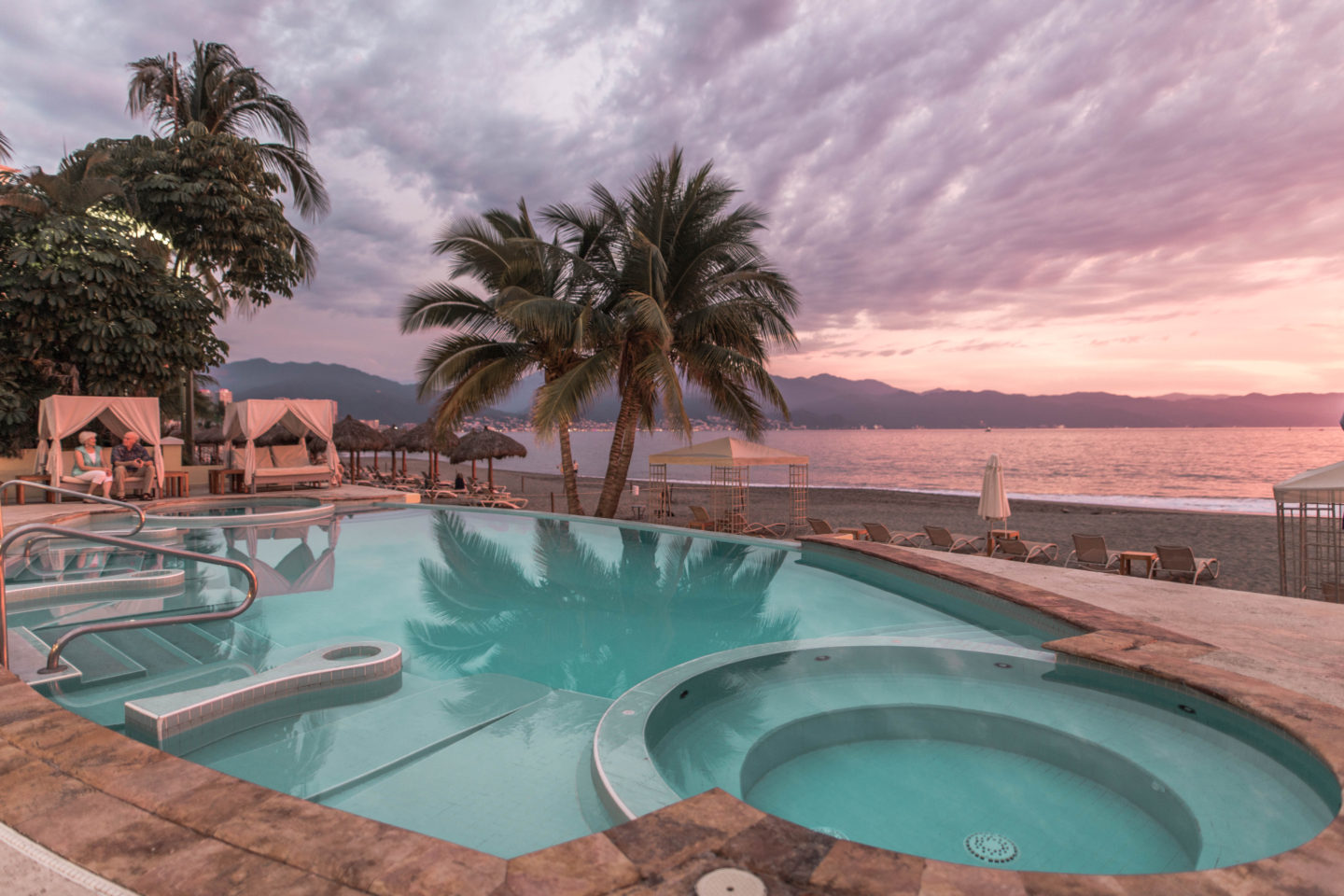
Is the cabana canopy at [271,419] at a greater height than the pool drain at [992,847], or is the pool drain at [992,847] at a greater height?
the cabana canopy at [271,419]

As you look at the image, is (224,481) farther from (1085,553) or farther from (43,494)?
(1085,553)

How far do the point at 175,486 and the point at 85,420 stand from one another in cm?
214

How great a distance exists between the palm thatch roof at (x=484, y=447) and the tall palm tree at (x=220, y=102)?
9.08 m

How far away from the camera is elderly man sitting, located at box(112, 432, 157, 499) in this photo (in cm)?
1173

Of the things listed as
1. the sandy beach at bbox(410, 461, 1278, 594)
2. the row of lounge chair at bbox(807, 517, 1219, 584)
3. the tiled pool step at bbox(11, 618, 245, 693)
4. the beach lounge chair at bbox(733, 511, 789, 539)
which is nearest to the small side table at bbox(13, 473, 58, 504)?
Result: the tiled pool step at bbox(11, 618, 245, 693)

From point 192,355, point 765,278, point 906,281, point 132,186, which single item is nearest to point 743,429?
point 765,278

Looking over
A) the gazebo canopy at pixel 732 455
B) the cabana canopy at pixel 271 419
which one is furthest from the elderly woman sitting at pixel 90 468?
the gazebo canopy at pixel 732 455

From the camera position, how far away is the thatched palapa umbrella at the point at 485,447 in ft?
66.0

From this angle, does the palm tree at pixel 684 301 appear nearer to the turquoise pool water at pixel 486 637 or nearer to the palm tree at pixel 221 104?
the turquoise pool water at pixel 486 637

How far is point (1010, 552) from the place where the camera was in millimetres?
9883

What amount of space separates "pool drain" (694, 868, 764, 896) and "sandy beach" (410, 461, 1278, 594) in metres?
11.2

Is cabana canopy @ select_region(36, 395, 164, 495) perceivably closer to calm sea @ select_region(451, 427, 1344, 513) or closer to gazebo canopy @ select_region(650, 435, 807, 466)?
gazebo canopy @ select_region(650, 435, 807, 466)

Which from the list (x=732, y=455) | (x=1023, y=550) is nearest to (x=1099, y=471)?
(x=1023, y=550)

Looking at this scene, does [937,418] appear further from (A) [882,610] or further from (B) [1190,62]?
(A) [882,610]
